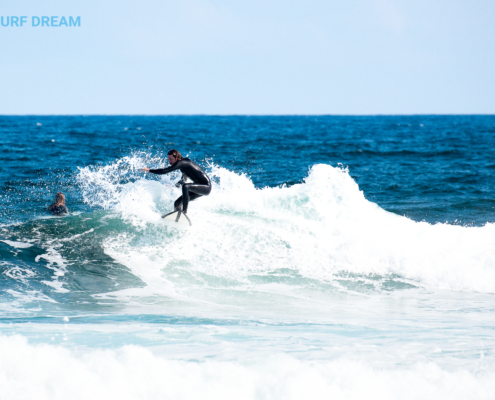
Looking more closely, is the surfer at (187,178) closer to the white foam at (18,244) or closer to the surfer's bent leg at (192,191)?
the surfer's bent leg at (192,191)

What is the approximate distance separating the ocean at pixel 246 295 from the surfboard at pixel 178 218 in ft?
0.56

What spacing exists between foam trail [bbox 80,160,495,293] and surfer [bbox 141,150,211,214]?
0.83 meters

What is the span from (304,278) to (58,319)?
4638mm

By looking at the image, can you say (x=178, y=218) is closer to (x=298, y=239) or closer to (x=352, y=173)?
(x=298, y=239)

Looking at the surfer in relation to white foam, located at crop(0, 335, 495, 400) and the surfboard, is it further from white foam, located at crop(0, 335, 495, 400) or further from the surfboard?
white foam, located at crop(0, 335, 495, 400)

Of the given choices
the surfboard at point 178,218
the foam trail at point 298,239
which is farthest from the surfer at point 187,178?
Result: the foam trail at point 298,239

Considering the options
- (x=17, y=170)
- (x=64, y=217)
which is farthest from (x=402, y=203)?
(x=17, y=170)

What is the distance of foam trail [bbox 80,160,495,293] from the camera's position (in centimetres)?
1004

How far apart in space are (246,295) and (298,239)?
8.50ft

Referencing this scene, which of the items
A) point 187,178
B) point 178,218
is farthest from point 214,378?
point 178,218

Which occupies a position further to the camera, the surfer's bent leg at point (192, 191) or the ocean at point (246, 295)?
the surfer's bent leg at point (192, 191)

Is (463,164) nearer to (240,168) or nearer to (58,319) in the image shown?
(240,168)

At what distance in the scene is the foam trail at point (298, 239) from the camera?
10039mm

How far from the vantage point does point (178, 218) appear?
35.4ft
